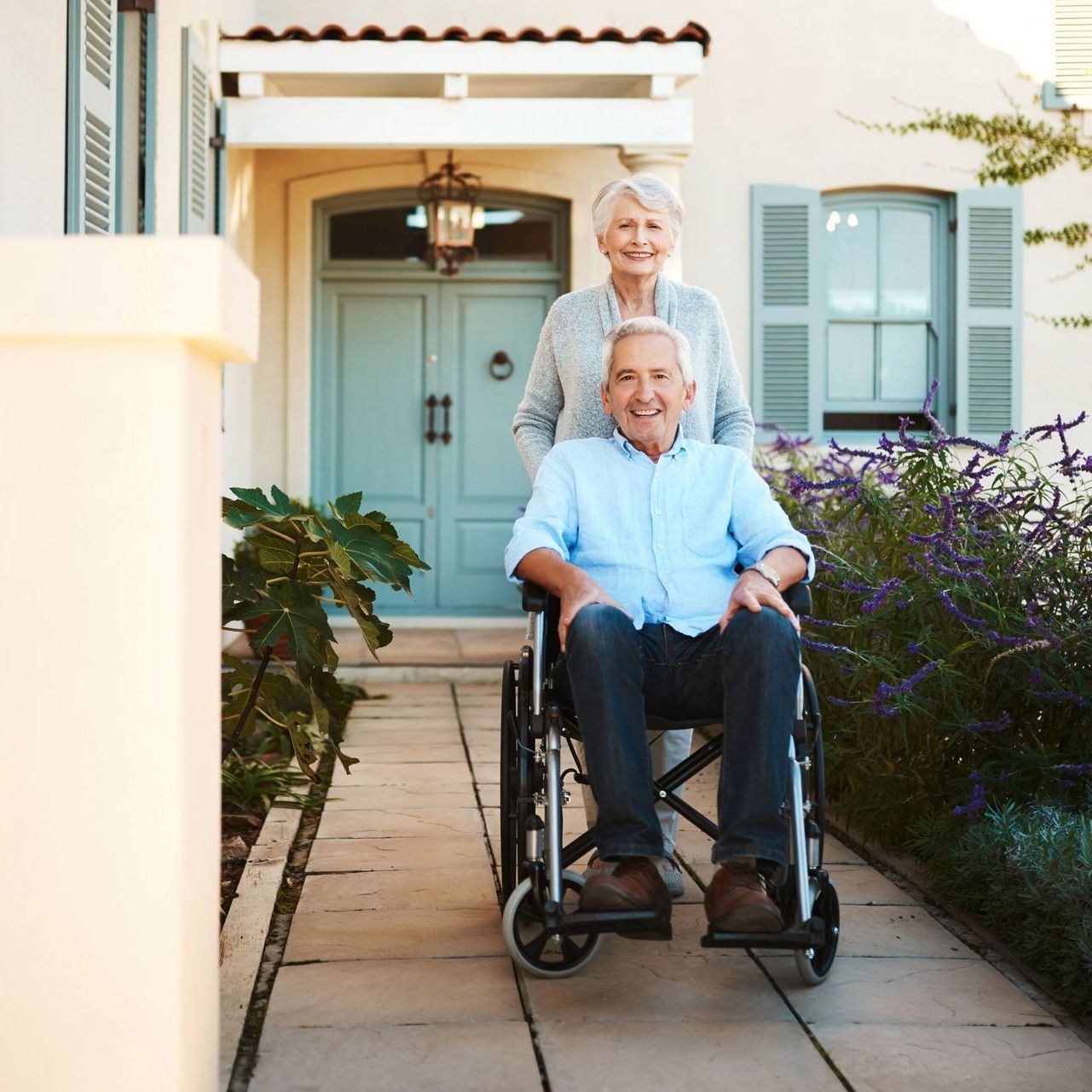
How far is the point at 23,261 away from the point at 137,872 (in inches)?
29.5

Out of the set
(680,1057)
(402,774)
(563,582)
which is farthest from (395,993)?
(402,774)

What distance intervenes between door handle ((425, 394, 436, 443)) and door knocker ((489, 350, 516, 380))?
0.34m

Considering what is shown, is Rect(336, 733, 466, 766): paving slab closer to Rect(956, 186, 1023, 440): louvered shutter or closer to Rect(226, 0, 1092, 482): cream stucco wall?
Rect(226, 0, 1092, 482): cream stucco wall

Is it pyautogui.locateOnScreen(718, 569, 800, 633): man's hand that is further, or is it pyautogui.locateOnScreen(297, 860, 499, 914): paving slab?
pyautogui.locateOnScreen(297, 860, 499, 914): paving slab

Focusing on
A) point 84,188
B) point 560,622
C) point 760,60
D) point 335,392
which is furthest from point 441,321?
point 560,622

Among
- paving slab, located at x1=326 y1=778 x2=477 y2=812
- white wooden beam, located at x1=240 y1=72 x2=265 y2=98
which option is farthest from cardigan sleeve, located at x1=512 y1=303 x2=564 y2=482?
white wooden beam, located at x1=240 y1=72 x2=265 y2=98

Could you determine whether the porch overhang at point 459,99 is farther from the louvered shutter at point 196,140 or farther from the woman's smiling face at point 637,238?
the woman's smiling face at point 637,238

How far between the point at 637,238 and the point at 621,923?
1.46 metres

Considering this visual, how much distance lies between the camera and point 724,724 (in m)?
Result: 2.58

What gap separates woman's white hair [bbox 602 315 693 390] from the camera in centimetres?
286

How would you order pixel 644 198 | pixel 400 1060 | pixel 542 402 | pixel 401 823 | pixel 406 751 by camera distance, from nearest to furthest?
pixel 400 1060 < pixel 644 198 < pixel 542 402 < pixel 401 823 < pixel 406 751

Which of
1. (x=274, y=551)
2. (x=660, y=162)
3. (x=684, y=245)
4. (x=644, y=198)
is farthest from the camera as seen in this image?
(x=684, y=245)

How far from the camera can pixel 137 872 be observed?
1799mm

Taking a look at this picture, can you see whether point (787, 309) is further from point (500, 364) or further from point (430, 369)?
point (430, 369)
